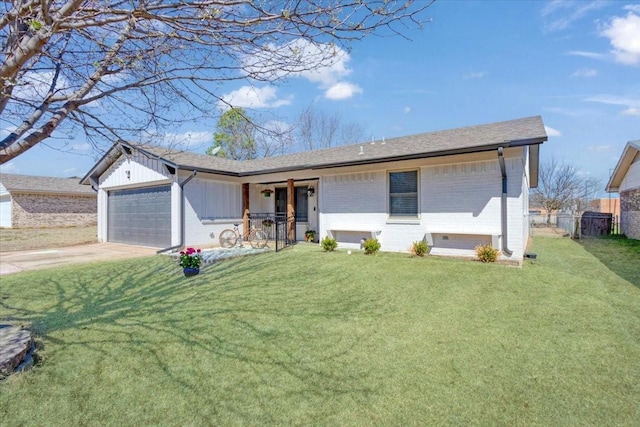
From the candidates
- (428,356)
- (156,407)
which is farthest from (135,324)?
(428,356)

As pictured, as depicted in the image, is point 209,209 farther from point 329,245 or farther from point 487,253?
point 487,253

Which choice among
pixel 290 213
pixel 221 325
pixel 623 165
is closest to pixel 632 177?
pixel 623 165

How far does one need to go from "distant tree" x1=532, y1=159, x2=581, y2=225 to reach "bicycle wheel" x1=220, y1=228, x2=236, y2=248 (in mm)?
25224

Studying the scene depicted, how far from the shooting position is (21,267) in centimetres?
862

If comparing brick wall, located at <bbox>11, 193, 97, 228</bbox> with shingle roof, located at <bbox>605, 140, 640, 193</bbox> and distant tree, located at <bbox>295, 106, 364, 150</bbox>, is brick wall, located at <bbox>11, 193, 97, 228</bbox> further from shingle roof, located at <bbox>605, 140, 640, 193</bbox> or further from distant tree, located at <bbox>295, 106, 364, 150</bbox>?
shingle roof, located at <bbox>605, 140, 640, 193</bbox>

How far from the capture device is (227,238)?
12656mm

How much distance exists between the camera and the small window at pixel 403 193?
971 cm

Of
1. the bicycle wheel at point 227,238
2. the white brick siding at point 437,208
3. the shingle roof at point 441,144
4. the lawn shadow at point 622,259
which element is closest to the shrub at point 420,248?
the white brick siding at point 437,208

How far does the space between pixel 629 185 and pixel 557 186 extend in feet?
42.9

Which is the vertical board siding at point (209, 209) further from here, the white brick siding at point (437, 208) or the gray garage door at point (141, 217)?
the white brick siding at point (437, 208)

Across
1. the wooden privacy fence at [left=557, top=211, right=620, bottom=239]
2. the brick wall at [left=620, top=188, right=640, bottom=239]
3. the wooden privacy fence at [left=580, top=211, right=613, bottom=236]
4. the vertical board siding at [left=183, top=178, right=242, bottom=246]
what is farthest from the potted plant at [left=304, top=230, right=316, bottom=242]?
the wooden privacy fence at [left=580, top=211, right=613, bottom=236]

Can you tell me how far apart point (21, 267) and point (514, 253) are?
1320 centimetres

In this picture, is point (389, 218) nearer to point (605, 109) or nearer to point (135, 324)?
point (135, 324)

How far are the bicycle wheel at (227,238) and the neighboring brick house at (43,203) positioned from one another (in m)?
19.2
